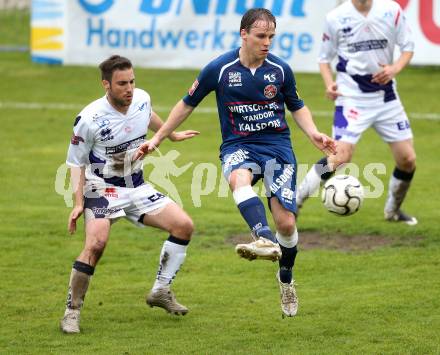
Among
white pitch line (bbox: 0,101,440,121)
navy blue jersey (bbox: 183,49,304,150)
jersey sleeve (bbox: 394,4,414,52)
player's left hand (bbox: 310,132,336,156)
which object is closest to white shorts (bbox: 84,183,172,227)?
navy blue jersey (bbox: 183,49,304,150)

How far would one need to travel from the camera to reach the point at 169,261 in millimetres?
9109

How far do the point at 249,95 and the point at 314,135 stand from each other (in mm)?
A: 636

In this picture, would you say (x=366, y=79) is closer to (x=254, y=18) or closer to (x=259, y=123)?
(x=259, y=123)

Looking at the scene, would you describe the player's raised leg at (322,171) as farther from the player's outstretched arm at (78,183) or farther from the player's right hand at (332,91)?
the player's outstretched arm at (78,183)

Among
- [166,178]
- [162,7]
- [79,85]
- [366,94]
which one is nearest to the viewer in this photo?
[366,94]

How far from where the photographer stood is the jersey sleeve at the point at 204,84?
8961 millimetres

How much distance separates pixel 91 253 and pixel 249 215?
132cm

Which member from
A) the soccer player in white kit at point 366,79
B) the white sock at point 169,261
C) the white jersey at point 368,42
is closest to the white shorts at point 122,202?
the white sock at point 169,261

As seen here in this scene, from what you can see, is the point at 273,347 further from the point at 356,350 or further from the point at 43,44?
the point at 43,44

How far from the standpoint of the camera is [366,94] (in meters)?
12.2

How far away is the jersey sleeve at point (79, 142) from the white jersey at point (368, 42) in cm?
436

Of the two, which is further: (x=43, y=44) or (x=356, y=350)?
(x=43, y=44)

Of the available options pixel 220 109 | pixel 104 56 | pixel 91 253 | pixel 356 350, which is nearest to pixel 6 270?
pixel 91 253

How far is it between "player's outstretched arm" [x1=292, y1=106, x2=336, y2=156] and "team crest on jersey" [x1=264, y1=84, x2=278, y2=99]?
14.4 inches
